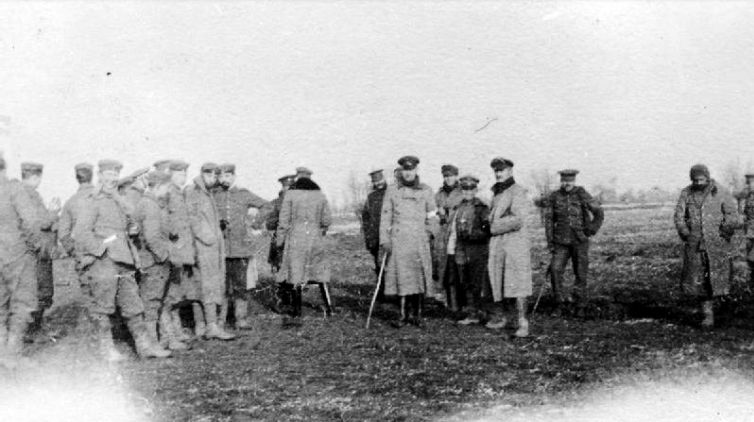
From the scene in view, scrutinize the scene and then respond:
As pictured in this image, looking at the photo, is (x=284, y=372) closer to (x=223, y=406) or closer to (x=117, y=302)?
(x=223, y=406)

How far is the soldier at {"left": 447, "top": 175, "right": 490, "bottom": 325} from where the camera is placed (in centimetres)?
852

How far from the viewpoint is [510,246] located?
289 inches

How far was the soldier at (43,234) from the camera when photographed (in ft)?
23.8

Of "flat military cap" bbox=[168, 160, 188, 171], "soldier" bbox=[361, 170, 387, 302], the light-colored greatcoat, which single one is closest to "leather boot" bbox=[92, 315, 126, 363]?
"flat military cap" bbox=[168, 160, 188, 171]

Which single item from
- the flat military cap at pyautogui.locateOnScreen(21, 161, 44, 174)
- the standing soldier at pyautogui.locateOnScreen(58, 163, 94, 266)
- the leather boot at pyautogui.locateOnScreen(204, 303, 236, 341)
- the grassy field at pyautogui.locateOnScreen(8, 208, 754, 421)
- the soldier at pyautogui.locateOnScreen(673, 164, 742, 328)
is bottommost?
the grassy field at pyautogui.locateOnScreen(8, 208, 754, 421)

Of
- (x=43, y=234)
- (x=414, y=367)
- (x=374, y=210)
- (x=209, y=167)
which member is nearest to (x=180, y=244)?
(x=209, y=167)

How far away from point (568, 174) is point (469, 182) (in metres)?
1.48

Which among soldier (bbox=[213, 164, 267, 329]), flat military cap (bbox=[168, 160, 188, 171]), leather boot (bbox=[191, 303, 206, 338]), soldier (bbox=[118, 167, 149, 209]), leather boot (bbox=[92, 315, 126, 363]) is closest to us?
leather boot (bbox=[92, 315, 126, 363])

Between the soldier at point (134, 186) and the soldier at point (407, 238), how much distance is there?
2891 mm

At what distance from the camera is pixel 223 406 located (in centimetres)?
483

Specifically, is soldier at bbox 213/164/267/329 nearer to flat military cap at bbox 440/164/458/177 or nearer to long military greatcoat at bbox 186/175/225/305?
long military greatcoat at bbox 186/175/225/305

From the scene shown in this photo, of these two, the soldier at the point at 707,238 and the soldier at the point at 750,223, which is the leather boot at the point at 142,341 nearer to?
the soldier at the point at 707,238

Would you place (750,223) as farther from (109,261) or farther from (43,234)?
(43,234)

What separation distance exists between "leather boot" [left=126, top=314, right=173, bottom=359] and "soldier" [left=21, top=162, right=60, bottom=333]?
1256mm
